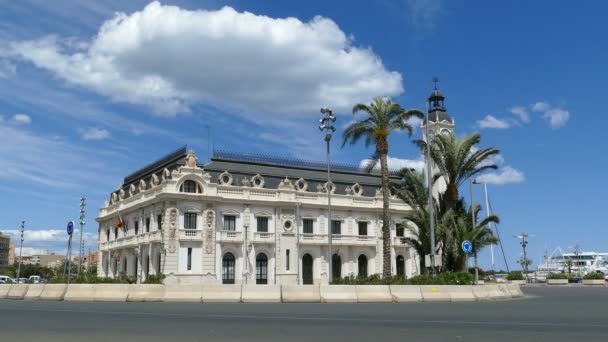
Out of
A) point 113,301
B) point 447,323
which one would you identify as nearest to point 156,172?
point 113,301

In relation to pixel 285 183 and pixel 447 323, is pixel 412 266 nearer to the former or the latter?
pixel 285 183

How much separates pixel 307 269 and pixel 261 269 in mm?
5172

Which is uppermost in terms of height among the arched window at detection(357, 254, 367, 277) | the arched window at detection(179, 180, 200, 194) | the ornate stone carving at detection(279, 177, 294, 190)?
the ornate stone carving at detection(279, 177, 294, 190)

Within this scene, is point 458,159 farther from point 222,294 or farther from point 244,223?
point 244,223

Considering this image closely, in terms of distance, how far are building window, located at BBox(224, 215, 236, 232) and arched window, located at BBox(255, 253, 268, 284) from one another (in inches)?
153

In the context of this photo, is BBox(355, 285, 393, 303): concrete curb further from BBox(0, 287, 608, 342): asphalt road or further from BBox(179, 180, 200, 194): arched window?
BBox(179, 180, 200, 194): arched window

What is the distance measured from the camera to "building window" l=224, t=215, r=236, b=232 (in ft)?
179

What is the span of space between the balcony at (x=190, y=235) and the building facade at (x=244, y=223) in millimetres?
91

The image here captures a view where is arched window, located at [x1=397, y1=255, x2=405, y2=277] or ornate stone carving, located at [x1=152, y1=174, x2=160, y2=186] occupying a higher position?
ornate stone carving, located at [x1=152, y1=174, x2=160, y2=186]

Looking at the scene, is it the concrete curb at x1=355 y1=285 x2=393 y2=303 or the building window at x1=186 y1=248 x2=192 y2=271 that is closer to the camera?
the concrete curb at x1=355 y1=285 x2=393 y2=303

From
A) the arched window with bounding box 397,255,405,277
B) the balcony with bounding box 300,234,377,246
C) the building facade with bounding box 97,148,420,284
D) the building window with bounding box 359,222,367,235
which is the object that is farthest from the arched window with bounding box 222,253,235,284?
the arched window with bounding box 397,255,405,277

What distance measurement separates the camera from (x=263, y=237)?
55875 mm

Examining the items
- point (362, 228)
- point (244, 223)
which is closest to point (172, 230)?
point (244, 223)

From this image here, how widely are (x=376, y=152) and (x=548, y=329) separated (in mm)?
26029
